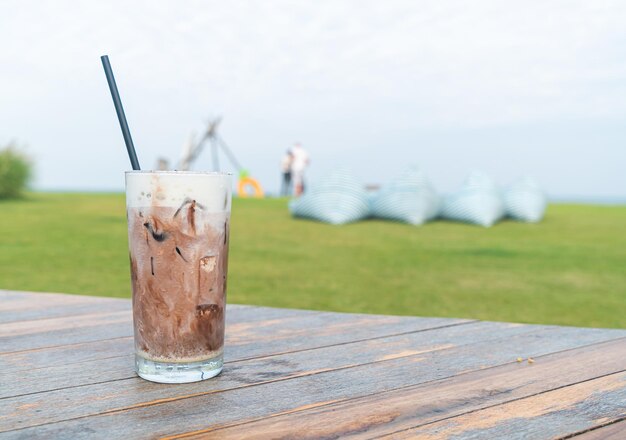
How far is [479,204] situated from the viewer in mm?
9031

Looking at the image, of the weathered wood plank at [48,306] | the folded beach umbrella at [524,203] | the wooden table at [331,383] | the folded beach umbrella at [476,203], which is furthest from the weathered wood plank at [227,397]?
the folded beach umbrella at [524,203]

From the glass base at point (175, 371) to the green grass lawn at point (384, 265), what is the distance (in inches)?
125

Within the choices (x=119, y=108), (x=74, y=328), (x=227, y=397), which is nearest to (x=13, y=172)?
(x=74, y=328)

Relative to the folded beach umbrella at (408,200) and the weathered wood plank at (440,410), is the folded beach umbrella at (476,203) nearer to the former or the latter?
the folded beach umbrella at (408,200)

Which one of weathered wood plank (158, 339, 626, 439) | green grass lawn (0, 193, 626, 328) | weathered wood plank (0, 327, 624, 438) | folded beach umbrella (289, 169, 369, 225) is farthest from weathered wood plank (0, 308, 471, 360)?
folded beach umbrella (289, 169, 369, 225)

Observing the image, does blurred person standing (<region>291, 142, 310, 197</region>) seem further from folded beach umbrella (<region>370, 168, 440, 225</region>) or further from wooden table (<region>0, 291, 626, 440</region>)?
wooden table (<region>0, 291, 626, 440</region>)

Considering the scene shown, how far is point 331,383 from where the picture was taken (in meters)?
1.12

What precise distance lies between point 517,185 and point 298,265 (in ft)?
17.6

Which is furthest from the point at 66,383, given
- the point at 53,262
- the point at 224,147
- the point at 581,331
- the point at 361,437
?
the point at 224,147

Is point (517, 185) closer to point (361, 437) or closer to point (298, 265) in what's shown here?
Answer: point (298, 265)

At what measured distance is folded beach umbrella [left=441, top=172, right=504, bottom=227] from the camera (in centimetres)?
902

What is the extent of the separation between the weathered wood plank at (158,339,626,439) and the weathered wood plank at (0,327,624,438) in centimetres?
1

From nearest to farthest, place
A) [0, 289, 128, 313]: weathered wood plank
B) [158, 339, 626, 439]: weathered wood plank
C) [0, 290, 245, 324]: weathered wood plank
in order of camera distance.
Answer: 1. [158, 339, 626, 439]: weathered wood plank
2. [0, 290, 245, 324]: weathered wood plank
3. [0, 289, 128, 313]: weathered wood plank

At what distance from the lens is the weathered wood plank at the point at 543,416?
913mm
